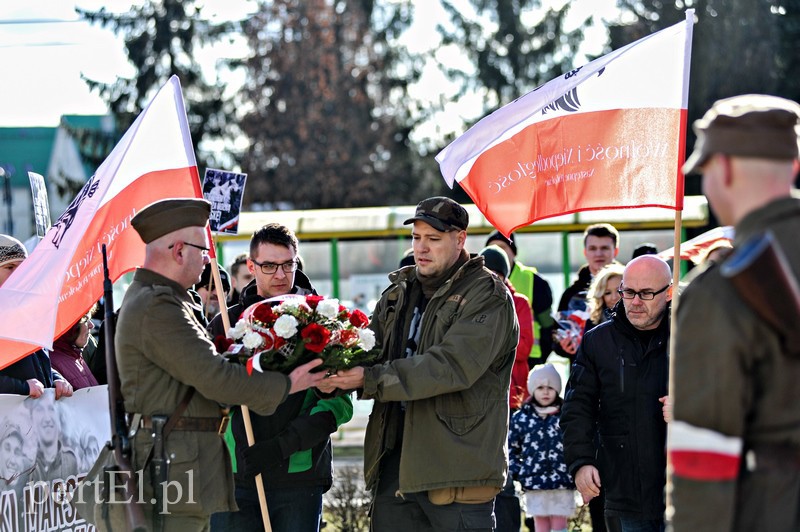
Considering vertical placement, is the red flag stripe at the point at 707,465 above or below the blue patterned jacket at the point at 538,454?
above

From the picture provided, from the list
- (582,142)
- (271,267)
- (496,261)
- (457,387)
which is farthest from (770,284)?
(496,261)

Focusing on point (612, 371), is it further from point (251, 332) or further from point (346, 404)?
point (251, 332)

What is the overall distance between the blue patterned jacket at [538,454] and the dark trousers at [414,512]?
8.45ft

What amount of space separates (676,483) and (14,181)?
5960 centimetres

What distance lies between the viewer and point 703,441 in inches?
131

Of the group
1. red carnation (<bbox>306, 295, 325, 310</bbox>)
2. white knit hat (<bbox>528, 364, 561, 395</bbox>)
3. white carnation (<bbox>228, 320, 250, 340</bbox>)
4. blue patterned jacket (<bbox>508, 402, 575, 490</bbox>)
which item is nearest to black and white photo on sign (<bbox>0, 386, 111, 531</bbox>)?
white carnation (<bbox>228, 320, 250, 340</bbox>)

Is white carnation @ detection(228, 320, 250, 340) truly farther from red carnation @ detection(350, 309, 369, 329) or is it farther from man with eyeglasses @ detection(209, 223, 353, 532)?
man with eyeglasses @ detection(209, 223, 353, 532)

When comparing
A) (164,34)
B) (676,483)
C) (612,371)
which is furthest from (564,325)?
(164,34)

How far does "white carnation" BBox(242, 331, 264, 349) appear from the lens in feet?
17.8

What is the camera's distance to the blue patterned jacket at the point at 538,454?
8523 millimetres

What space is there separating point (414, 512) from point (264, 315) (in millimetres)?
1305

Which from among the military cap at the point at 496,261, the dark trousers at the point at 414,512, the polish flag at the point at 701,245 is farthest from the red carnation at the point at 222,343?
the polish flag at the point at 701,245

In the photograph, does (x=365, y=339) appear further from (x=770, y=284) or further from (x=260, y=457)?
(x=770, y=284)

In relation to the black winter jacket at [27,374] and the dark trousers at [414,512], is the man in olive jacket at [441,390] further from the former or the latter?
the black winter jacket at [27,374]
